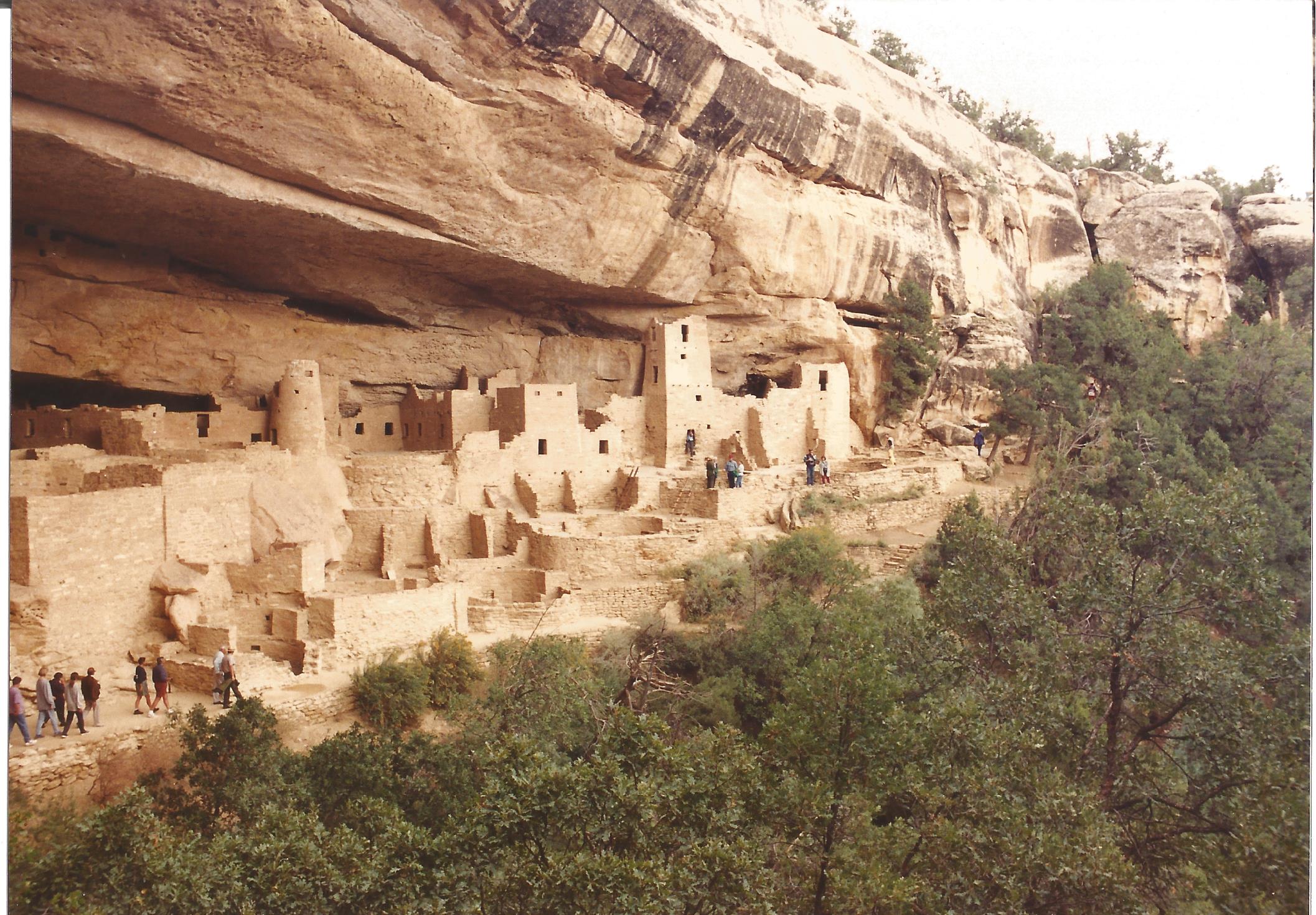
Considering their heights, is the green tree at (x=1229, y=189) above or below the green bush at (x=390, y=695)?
above

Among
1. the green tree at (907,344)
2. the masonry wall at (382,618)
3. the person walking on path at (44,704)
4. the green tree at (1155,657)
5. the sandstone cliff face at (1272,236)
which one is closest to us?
the green tree at (1155,657)

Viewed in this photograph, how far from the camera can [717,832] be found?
6383mm

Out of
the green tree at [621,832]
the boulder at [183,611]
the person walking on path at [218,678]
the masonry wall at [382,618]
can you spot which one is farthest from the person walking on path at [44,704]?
the green tree at [621,832]

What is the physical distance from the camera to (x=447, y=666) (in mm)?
10250

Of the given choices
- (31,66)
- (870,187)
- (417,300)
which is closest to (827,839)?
(31,66)

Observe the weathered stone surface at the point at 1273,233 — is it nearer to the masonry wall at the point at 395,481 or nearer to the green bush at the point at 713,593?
the green bush at the point at 713,593

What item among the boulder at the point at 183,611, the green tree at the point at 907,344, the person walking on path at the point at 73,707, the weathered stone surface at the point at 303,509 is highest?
the green tree at the point at 907,344

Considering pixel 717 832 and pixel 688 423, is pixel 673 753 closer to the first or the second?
pixel 717 832

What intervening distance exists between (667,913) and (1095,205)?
21.6 m

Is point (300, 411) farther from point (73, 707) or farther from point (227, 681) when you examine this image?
point (73, 707)

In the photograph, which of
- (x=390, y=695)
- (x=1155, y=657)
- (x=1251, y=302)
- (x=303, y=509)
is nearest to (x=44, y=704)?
(x=390, y=695)

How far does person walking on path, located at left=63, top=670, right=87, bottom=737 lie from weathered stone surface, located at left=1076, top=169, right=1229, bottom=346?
2060 centimetres

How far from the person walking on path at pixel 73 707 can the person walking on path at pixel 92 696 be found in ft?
0.20

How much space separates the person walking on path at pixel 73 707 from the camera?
7988 millimetres
